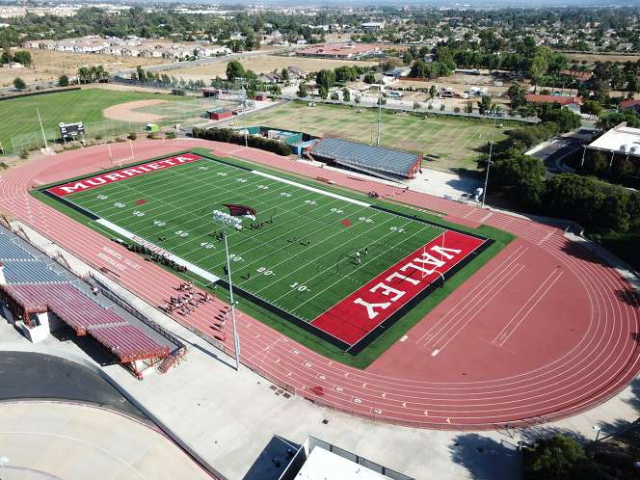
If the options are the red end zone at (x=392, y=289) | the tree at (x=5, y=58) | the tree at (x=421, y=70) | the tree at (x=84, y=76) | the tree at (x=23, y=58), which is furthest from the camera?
the tree at (x=5, y=58)

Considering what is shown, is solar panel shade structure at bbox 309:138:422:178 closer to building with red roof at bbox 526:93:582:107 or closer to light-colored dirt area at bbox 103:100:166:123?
light-colored dirt area at bbox 103:100:166:123

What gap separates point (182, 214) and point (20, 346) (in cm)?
2274

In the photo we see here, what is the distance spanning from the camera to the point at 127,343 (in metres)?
30.6

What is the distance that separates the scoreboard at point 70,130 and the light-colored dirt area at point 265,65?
66090 millimetres

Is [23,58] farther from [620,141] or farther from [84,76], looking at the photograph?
[620,141]

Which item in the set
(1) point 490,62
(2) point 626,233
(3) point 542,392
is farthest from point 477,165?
(1) point 490,62

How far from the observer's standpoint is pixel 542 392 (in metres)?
29.2

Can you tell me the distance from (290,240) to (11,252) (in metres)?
23.8

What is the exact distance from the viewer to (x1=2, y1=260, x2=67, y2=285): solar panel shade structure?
118ft

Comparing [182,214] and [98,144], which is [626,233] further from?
[98,144]

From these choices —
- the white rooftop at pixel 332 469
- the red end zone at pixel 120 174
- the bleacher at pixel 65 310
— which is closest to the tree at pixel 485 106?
the red end zone at pixel 120 174

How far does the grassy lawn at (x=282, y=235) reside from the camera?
37.3m

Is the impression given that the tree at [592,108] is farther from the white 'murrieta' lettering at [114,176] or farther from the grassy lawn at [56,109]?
the grassy lawn at [56,109]

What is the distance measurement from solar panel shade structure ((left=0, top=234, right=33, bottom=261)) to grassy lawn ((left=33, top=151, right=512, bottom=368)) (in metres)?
8.26
